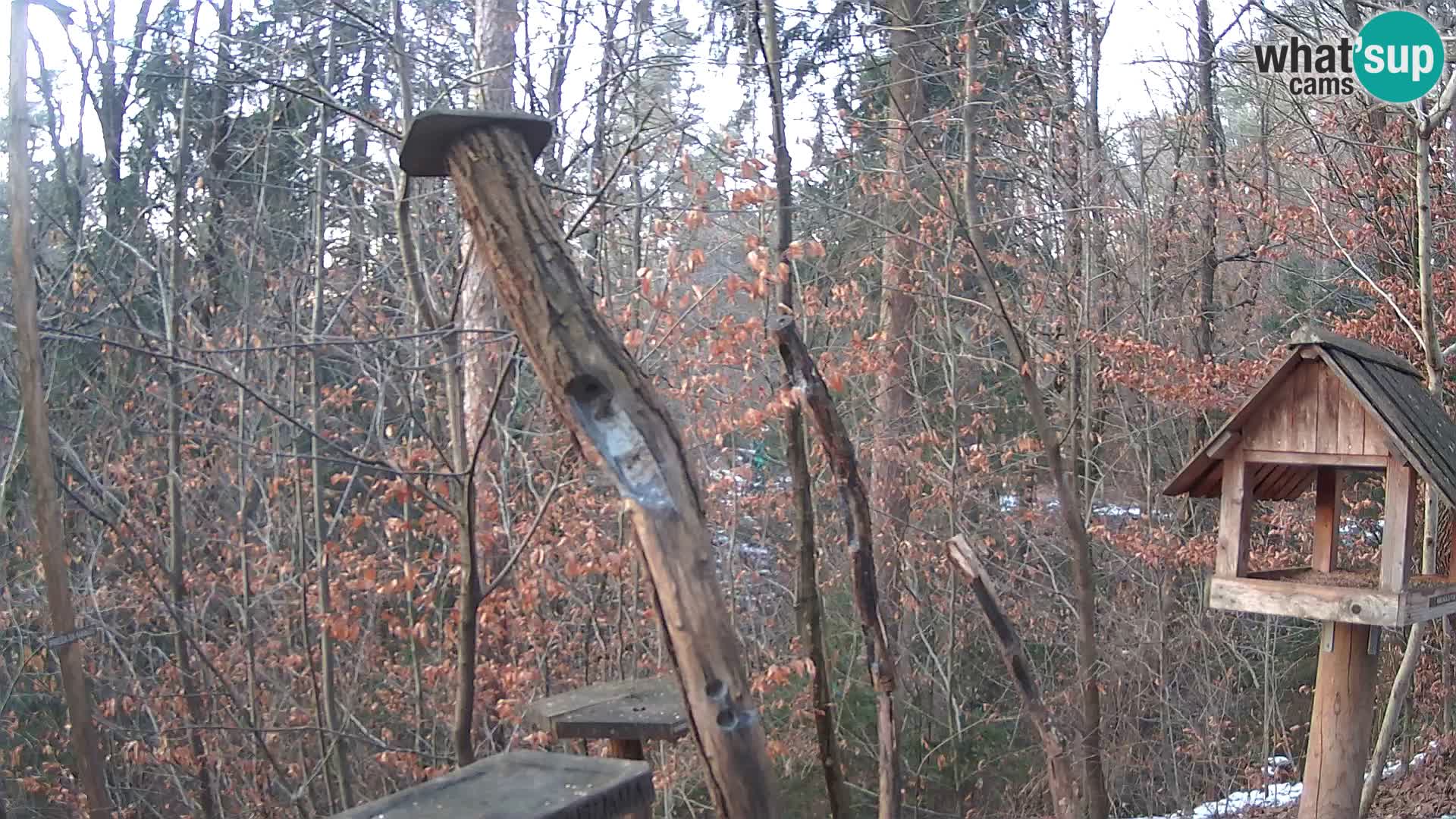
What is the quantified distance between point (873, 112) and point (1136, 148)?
2350mm

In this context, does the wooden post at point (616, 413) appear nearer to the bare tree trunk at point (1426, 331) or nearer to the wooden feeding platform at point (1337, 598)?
the wooden feeding platform at point (1337, 598)

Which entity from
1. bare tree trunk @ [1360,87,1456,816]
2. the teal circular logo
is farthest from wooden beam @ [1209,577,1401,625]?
the teal circular logo

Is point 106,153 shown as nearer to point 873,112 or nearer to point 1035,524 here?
point 873,112

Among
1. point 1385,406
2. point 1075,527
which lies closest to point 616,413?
point 1385,406

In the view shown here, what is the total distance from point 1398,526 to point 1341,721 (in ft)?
2.72

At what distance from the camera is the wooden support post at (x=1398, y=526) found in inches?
151

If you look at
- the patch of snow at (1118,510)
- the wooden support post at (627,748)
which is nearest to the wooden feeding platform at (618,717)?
the wooden support post at (627,748)

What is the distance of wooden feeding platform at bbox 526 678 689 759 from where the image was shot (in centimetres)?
372

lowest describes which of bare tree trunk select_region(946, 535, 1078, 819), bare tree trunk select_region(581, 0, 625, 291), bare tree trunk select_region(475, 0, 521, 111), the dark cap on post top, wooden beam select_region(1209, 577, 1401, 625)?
bare tree trunk select_region(946, 535, 1078, 819)

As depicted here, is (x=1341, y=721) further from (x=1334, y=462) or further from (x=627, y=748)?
(x=627, y=748)

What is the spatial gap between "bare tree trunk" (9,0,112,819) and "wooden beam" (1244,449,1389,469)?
5.00 meters

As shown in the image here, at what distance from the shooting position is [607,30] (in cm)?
586

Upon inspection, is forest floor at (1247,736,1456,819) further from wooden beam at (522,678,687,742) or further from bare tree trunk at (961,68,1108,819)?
wooden beam at (522,678,687,742)

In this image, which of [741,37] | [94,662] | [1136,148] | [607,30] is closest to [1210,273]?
[1136,148]
